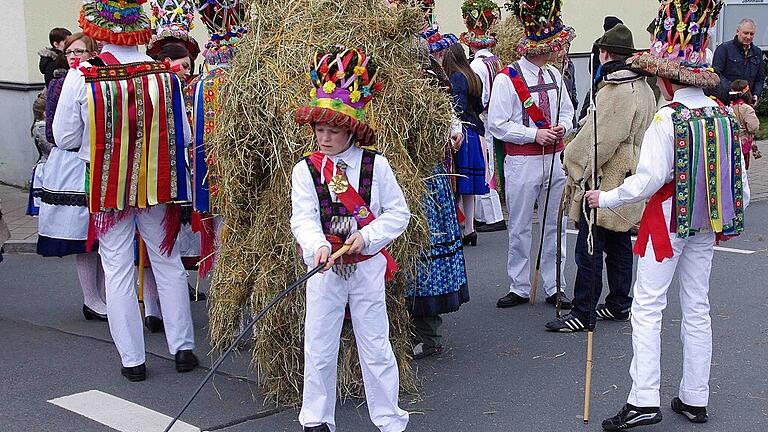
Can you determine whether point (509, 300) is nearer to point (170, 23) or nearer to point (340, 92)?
point (170, 23)

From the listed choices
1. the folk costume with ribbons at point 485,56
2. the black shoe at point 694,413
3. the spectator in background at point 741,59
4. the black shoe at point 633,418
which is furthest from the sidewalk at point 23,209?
the black shoe at point 694,413

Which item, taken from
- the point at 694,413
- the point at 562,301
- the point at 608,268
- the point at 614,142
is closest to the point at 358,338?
the point at 694,413

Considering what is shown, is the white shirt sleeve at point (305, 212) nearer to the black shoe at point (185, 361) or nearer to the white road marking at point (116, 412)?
the white road marking at point (116, 412)

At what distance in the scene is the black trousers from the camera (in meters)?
6.45

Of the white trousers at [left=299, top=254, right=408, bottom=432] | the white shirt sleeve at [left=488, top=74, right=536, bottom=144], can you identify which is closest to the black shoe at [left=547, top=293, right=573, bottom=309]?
the white shirt sleeve at [left=488, top=74, right=536, bottom=144]

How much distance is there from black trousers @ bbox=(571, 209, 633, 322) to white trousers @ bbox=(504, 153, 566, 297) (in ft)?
1.60

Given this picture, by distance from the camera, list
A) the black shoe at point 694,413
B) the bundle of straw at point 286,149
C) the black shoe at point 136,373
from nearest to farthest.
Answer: the black shoe at point 694,413
the bundle of straw at point 286,149
the black shoe at point 136,373

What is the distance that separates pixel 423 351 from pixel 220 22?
→ 243cm

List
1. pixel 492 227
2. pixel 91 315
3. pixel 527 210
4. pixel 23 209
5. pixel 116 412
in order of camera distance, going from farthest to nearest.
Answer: pixel 23 209 < pixel 492 227 < pixel 527 210 < pixel 91 315 < pixel 116 412

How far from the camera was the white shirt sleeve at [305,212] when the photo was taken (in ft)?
13.5

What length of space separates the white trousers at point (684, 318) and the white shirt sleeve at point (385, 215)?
4.19 ft

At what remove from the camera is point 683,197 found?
454cm

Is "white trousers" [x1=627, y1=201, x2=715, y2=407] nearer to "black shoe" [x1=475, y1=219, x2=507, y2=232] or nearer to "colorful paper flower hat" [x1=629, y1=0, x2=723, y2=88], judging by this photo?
"colorful paper flower hat" [x1=629, y1=0, x2=723, y2=88]

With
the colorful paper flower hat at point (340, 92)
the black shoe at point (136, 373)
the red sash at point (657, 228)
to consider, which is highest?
the colorful paper flower hat at point (340, 92)
